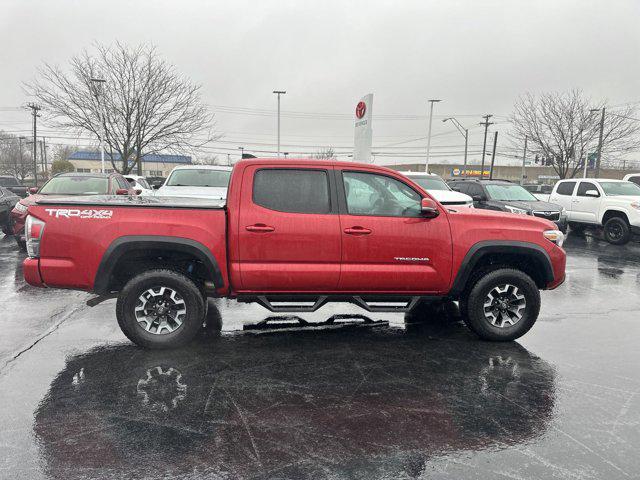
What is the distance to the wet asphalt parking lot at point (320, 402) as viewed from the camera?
2762 mm

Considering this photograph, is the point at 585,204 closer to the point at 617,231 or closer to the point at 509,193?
the point at 617,231

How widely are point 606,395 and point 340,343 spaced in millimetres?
2421

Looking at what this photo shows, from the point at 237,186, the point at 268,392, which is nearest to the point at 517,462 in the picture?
the point at 268,392

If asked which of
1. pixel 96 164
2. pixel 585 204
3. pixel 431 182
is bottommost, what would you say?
pixel 585 204

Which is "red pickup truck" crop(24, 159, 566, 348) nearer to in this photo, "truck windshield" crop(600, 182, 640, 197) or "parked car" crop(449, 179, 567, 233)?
"parked car" crop(449, 179, 567, 233)

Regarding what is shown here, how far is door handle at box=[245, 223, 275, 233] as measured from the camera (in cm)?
432

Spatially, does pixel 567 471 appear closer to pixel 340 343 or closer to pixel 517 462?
pixel 517 462

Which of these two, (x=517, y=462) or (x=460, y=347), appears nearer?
(x=517, y=462)

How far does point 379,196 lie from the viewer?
15.2ft

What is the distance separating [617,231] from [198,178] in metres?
11.5

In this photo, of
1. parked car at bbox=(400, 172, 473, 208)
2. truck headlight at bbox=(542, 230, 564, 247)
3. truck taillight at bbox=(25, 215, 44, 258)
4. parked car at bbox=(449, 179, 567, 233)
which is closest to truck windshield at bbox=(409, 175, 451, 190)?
parked car at bbox=(400, 172, 473, 208)

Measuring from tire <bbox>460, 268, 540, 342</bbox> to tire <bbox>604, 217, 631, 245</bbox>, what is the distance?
9675 millimetres

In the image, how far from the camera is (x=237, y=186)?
4.46 meters

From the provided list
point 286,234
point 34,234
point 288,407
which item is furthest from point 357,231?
point 34,234
